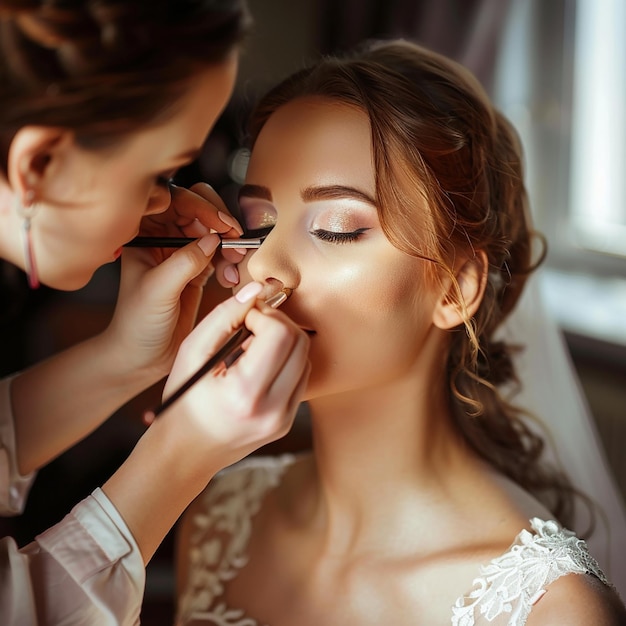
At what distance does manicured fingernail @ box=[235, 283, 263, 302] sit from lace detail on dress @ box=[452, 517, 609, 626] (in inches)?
21.5

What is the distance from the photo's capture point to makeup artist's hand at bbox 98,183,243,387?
3.84ft

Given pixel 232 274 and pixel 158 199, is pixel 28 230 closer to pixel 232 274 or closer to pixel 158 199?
pixel 158 199

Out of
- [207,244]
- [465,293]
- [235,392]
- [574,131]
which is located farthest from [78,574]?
[574,131]

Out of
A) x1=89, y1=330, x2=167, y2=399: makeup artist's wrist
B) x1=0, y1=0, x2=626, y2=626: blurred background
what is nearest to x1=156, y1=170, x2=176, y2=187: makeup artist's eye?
x1=89, y1=330, x2=167, y2=399: makeup artist's wrist

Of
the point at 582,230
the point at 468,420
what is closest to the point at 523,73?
the point at 582,230

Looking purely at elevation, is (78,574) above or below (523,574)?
above

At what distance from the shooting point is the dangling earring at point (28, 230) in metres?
0.86

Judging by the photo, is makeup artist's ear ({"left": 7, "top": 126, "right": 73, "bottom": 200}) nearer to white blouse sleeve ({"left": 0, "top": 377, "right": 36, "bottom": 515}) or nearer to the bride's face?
the bride's face

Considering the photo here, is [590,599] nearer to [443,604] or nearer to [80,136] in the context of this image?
[443,604]

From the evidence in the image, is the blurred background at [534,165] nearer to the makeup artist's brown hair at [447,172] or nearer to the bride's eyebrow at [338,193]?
the makeup artist's brown hair at [447,172]

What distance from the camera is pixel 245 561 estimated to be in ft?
5.07

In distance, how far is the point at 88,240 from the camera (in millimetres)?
922

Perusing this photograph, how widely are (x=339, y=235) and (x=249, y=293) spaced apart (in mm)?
197

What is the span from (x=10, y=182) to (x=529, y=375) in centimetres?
125
